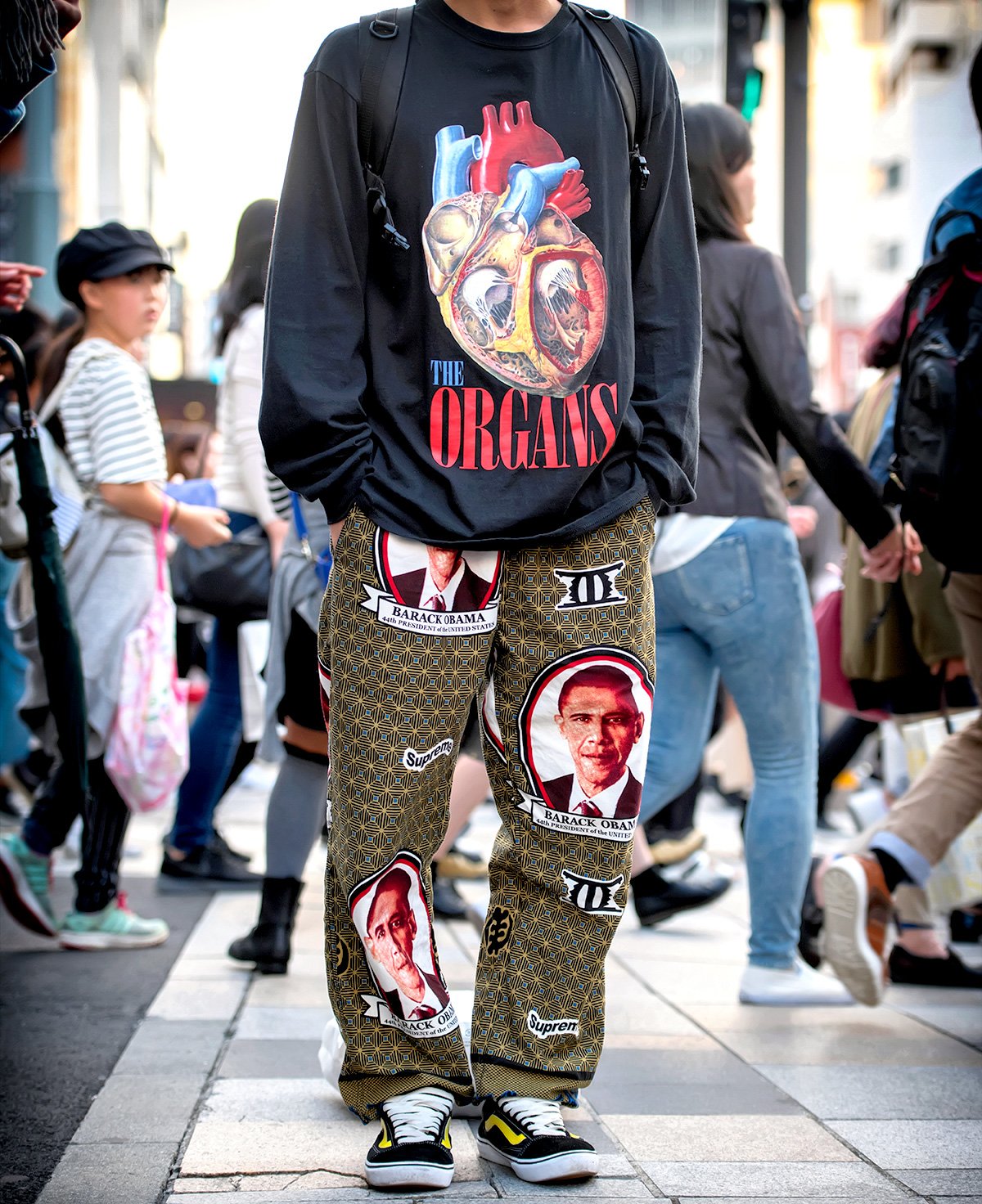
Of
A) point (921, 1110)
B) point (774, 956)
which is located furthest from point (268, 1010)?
point (921, 1110)

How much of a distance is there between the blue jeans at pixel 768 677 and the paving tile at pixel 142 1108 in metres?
1.37

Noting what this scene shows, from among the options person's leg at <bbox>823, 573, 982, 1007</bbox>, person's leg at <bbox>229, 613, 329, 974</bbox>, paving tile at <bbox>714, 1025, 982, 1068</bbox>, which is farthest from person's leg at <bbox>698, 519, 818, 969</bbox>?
person's leg at <bbox>229, 613, 329, 974</bbox>

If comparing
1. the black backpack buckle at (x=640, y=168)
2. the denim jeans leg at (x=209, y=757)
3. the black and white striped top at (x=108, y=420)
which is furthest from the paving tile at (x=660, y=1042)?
the denim jeans leg at (x=209, y=757)

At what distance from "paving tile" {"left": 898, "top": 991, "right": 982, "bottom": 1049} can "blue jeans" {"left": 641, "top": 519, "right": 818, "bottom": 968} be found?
13.5 inches

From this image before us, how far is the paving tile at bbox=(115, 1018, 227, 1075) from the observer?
2.91 meters

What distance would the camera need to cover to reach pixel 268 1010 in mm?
3379

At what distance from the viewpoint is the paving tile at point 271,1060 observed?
2.85m

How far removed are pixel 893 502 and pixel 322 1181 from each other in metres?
2.04

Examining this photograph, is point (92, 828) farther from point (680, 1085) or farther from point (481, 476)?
point (481, 476)

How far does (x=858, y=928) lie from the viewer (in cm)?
330

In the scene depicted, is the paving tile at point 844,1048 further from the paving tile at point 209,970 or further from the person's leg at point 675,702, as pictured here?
the paving tile at point 209,970

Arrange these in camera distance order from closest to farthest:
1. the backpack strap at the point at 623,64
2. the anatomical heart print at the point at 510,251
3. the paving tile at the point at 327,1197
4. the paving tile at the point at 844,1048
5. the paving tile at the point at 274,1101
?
the paving tile at the point at 327,1197, the anatomical heart print at the point at 510,251, the backpack strap at the point at 623,64, the paving tile at the point at 274,1101, the paving tile at the point at 844,1048

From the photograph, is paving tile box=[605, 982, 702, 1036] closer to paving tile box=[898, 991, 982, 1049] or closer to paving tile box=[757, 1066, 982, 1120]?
paving tile box=[757, 1066, 982, 1120]

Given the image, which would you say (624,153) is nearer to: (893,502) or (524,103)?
(524,103)
